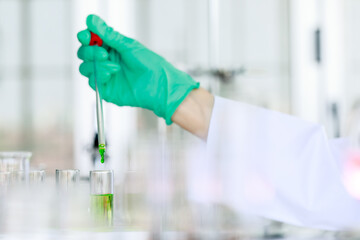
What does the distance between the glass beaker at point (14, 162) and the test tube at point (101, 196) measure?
151 millimetres

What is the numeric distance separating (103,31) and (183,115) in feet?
0.94

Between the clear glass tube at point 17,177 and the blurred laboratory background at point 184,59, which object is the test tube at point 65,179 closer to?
the clear glass tube at point 17,177

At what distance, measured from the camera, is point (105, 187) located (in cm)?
70

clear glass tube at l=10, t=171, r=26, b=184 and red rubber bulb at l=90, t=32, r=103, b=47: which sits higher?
red rubber bulb at l=90, t=32, r=103, b=47

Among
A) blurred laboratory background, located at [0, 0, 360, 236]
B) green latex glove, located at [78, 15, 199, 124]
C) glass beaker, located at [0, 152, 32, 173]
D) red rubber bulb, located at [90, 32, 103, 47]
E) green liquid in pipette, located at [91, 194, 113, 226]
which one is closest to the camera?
green liquid in pipette, located at [91, 194, 113, 226]

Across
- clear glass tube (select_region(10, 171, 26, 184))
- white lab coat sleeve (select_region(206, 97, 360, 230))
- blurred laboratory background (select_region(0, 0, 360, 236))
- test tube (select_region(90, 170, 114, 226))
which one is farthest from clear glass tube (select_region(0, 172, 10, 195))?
blurred laboratory background (select_region(0, 0, 360, 236))

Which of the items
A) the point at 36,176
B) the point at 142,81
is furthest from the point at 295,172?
the point at 36,176

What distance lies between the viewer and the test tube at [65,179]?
0.70 meters

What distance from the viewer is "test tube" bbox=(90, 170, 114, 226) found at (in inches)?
26.9

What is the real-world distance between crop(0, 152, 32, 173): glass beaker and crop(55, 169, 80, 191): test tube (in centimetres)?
10

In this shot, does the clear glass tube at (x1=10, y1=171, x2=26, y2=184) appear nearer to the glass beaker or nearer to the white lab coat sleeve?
the glass beaker

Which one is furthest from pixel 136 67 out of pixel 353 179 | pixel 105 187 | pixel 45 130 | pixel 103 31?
pixel 45 130

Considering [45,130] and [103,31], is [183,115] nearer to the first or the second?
[103,31]

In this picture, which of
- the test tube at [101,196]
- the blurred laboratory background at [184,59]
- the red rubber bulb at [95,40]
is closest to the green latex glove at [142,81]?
the red rubber bulb at [95,40]
